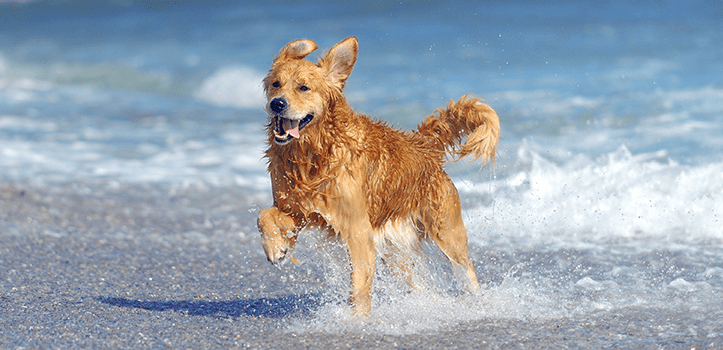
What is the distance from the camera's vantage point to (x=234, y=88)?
17.1m

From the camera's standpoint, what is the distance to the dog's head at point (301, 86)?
394cm

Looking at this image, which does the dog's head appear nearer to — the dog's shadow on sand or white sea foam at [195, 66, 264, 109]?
the dog's shadow on sand

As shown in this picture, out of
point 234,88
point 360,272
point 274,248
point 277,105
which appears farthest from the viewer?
point 234,88

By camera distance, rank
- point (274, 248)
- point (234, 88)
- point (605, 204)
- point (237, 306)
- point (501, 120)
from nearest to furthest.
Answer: point (274, 248) < point (237, 306) < point (605, 204) < point (501, 120) < point (234, 88)

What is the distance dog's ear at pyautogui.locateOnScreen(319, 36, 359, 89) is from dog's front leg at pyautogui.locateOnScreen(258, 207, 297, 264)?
0.82m

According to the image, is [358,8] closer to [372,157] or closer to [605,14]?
Result: [605,14]

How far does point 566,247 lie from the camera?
6316mm

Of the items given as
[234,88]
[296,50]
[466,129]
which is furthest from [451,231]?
[234,88]

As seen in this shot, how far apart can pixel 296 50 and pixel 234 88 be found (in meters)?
13.1

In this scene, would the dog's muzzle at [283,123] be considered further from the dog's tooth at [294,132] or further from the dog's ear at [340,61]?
the dog's ear at [340,61]

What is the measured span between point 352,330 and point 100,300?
1790 mm

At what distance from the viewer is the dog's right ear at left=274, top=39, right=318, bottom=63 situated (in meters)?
4.30

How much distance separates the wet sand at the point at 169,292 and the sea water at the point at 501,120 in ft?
0.54

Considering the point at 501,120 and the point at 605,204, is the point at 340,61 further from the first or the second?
the point at 501,120
